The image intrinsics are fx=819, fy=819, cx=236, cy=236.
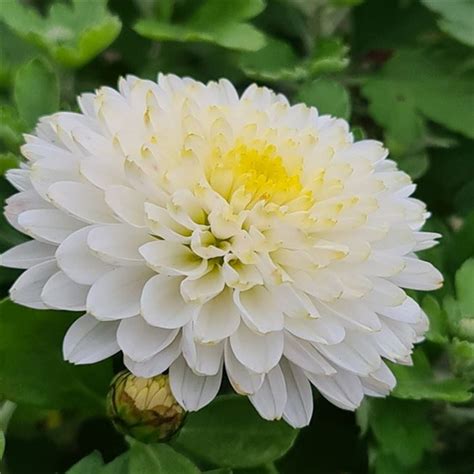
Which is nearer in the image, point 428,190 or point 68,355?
point 68,355

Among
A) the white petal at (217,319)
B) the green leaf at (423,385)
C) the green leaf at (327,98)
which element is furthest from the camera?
the green leaf at (327,98)

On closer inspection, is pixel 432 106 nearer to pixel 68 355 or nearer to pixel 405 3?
pixel 405 3

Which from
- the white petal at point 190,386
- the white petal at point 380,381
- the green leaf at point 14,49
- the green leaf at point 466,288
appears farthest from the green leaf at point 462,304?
the green leaf at point 14,49

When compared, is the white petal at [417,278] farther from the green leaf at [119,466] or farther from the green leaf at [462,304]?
the green leaf at [119,466]

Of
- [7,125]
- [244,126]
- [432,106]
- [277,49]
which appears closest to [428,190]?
[432,106]

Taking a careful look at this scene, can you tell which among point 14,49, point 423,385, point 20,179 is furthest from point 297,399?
point 14,49

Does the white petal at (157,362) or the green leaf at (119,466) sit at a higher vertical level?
the white petal at (157,362)

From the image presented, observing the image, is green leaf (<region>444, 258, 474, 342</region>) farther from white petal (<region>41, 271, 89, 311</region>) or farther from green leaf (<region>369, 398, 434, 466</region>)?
white petal (<region>41, 271, 89, 311</region>)
